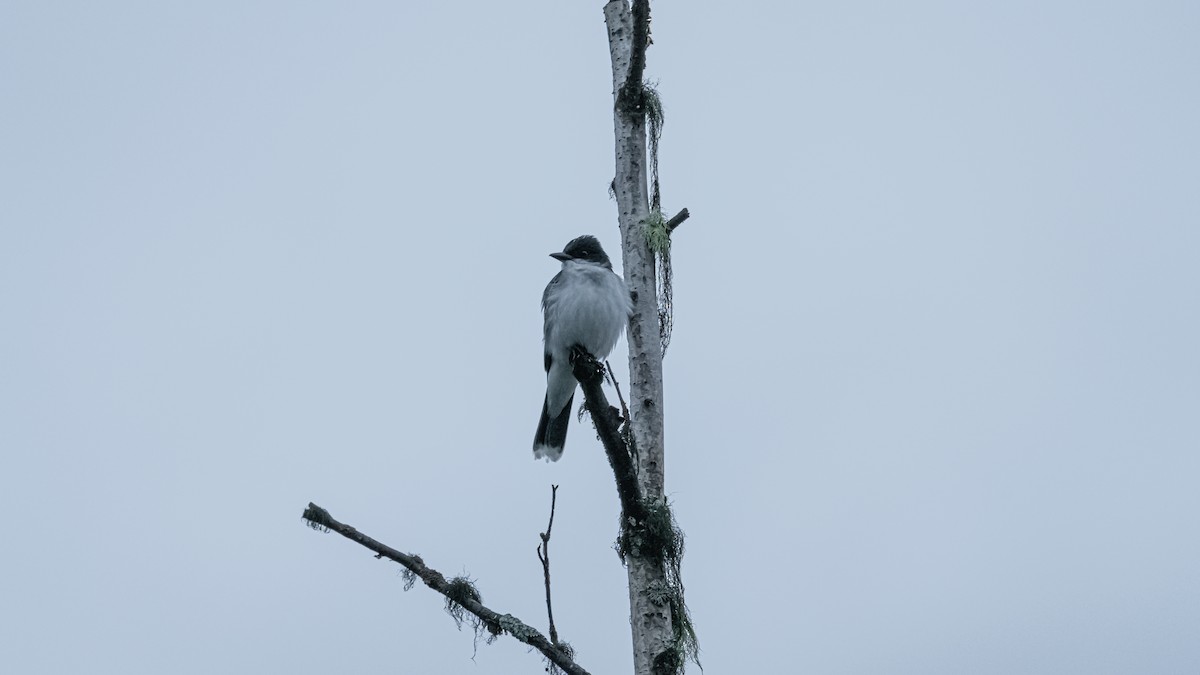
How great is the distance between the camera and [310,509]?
18.6ft

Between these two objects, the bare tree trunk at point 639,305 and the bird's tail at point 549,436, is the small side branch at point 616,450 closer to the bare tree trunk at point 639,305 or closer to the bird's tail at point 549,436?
the bare tree trunk at point 639,305

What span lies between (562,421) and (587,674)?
15.1 feet

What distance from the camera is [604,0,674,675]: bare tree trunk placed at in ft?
20.0

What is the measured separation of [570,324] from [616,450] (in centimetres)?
358

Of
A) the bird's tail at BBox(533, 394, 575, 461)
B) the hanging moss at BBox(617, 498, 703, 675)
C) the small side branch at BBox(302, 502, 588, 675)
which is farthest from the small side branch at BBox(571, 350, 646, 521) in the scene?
the bird's tail at BBox(533, 394, 575, 461)

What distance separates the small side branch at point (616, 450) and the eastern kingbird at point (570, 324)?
8.75 feet

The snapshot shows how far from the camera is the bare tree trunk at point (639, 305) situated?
240 inches

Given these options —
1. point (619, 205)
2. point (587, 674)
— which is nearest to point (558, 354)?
point (619, 205)

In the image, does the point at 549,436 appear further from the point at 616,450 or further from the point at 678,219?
the point at 616,450

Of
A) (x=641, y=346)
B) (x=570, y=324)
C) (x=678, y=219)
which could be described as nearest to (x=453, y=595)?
(x=641, y=346)

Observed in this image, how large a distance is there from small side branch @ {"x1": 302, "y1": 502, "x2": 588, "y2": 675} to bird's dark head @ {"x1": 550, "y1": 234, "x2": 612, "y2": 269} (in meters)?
4.74

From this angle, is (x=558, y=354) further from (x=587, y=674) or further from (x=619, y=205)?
(x=587, y=674)

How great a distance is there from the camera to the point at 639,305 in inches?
273

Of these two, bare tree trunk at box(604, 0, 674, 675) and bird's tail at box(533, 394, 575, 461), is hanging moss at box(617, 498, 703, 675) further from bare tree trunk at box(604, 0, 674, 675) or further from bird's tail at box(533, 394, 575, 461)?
bird's tail at box(533, 394, 575, 461)
